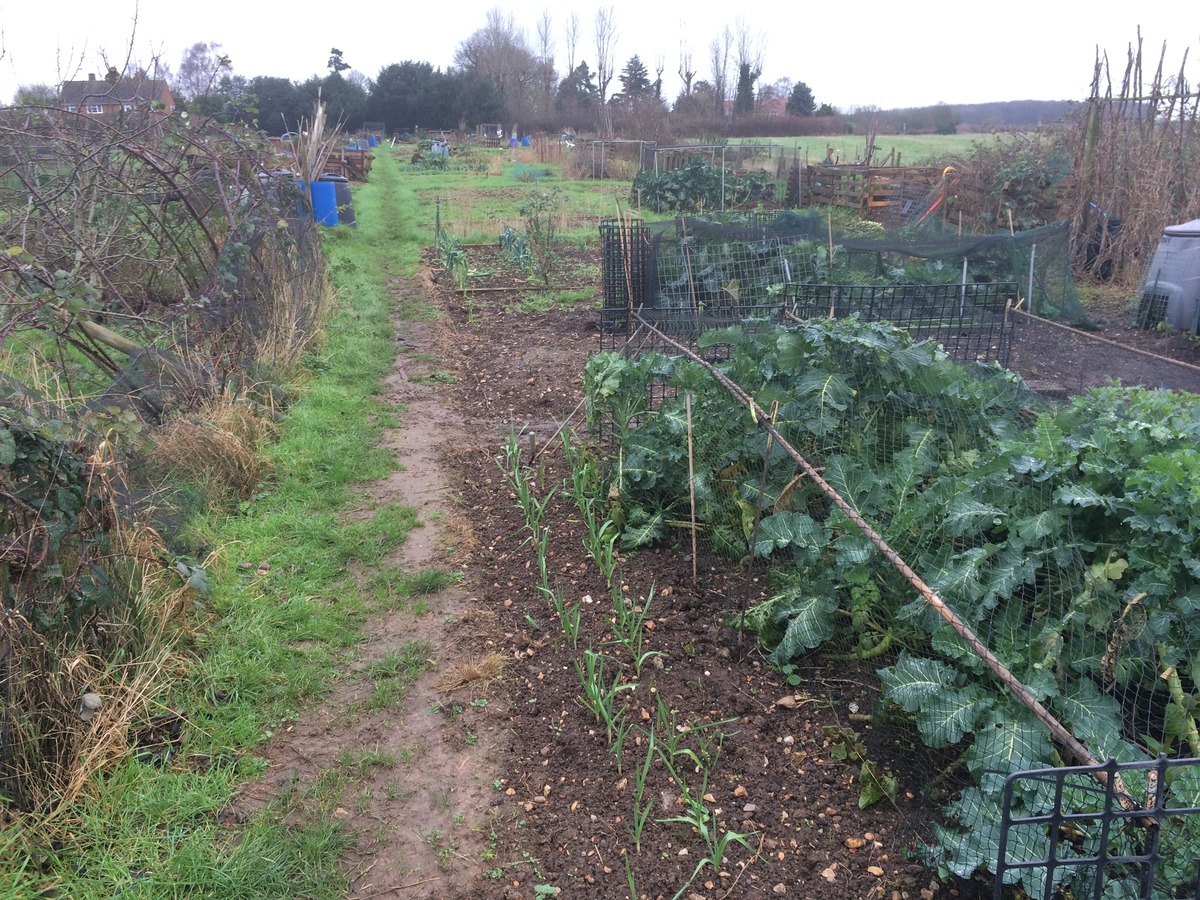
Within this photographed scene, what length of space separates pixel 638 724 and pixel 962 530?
147 cm

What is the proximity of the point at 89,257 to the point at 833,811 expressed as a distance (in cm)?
552

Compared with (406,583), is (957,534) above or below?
above

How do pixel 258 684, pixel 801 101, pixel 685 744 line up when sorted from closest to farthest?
pixel 685 744
pixel 258 684
pixel 801 101

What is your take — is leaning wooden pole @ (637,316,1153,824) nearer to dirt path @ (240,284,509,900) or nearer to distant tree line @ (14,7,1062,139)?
dirt path @ (240,284,509,900)

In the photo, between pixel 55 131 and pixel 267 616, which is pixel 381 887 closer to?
pixel 267 616

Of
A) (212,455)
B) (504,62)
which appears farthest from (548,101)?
(212,455)

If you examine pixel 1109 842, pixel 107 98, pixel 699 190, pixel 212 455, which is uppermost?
pixel 107 98

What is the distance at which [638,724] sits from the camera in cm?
336

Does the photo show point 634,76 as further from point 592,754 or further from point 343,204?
point 592,754

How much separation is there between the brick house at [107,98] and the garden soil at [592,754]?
416 cm

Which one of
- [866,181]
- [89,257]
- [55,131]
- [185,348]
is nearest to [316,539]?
[185,348]

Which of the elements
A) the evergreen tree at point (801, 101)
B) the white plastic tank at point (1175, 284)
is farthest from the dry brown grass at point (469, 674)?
the evergreen tree at point (801, 101)

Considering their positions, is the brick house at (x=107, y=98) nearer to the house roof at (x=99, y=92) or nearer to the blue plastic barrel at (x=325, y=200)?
the house roof at (x=99, y=92)

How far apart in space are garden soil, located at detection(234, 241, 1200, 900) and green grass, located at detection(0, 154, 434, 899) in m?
0.13
